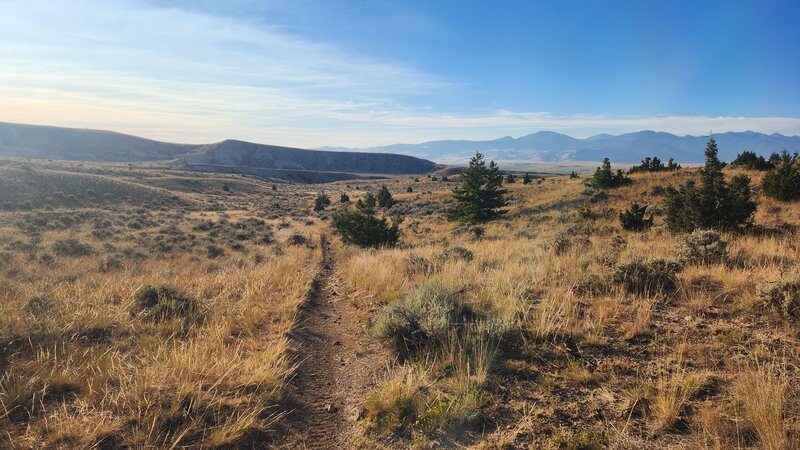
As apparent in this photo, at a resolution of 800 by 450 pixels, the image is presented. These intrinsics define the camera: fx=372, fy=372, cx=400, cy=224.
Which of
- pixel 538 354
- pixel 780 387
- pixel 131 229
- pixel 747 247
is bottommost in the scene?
pixel 131 229

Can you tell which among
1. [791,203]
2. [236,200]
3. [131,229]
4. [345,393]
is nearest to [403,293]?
[345,393]

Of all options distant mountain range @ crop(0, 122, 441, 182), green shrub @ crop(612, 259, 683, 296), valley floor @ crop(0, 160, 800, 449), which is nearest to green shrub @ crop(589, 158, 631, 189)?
valley floor @ crop(0, 160, 800, 449)

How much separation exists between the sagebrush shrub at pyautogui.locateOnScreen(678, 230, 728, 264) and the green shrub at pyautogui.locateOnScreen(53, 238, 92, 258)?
21.1 m

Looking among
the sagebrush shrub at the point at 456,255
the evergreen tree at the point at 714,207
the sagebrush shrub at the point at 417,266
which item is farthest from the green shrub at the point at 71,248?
the evergreen tree at the point at 714,207

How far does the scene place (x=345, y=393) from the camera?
4.38 meters

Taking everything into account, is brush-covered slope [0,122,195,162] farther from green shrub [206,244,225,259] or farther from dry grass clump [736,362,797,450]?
dry grass clump [736,362,797,450]

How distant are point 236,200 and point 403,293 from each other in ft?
190

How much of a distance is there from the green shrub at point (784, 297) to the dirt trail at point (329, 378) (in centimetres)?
474

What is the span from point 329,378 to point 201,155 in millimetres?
157615

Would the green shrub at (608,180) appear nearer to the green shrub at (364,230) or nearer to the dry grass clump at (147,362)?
the green shrub at (364,230)

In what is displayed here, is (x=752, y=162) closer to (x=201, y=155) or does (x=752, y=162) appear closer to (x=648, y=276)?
(x=648, y=276)

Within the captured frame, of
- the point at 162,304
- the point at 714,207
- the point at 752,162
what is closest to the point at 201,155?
the point at 752,162

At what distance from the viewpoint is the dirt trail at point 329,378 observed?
12.0 feet

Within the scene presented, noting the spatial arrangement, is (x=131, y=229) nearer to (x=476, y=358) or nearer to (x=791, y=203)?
(x=476, y=358)
